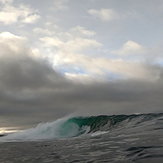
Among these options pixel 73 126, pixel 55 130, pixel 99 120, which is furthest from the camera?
pixel 73 126

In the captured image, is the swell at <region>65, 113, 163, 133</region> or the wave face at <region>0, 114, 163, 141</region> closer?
the swell at <region>65, 113, 163, 133</region>

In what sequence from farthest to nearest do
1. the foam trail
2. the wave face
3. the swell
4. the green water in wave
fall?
the foam trail, the green water in wave, the wave face, the swell

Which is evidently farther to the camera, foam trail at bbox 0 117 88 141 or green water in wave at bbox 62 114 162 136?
foam trail at bbox 0 117 88 141

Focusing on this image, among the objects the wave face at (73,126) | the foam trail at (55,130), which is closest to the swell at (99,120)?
the wave face at (73,126)

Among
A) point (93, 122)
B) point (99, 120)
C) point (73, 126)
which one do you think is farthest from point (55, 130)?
point (99, 120)

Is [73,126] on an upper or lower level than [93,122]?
lower

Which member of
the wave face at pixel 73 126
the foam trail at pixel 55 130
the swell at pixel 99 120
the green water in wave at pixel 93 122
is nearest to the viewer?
the swell at pixel 99 120

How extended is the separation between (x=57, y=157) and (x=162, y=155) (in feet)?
11.4

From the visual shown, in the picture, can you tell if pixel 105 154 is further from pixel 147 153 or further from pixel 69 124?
pixel 69 124

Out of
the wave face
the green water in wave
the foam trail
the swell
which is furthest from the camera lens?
the foam trail

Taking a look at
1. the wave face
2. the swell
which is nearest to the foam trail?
the wave face

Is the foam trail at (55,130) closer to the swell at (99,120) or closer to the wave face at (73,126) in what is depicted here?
the wave face at (73,126)

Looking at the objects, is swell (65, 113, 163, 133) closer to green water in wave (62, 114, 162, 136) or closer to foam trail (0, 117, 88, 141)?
green water in wave (62, 114, 162, 136)

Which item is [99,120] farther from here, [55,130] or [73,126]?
[55,130]
